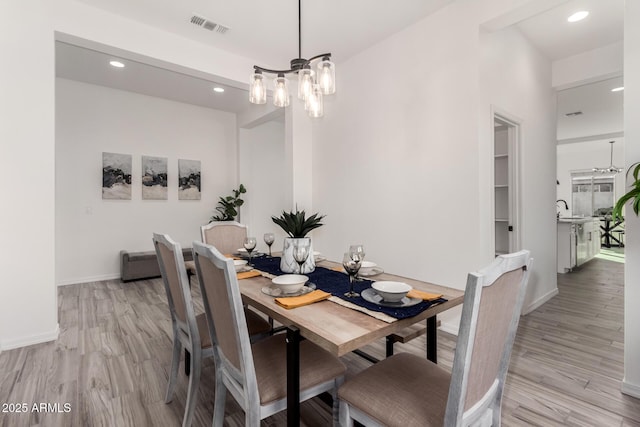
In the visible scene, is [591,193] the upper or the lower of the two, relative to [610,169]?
lower

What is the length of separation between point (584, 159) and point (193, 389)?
11.4 meters

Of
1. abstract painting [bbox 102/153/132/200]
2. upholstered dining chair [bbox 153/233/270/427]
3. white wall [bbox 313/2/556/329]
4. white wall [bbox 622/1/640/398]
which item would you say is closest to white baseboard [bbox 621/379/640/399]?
white wall [bbox 622/1/640/398]

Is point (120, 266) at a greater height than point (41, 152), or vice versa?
point (41, 152)

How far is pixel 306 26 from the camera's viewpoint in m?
3.10

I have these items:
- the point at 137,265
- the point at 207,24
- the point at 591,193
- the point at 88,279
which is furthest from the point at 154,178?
the point at 591,193

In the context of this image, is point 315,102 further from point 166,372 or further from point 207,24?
point 166,372

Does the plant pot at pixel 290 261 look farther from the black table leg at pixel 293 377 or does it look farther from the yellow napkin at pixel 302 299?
the black table leg at pixel 293 377

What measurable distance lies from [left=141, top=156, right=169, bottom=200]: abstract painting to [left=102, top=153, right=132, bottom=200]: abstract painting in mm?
227

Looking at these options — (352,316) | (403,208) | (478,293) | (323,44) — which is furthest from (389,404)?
(323,44)

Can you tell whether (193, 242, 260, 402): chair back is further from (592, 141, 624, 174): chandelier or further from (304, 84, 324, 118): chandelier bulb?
(592, 141, 624, 174): chandelier

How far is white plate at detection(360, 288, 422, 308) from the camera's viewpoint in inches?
51.8

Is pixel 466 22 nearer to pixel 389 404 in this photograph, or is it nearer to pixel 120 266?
pixel 389 404

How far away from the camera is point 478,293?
85 centimetres

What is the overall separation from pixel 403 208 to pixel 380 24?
190cm
